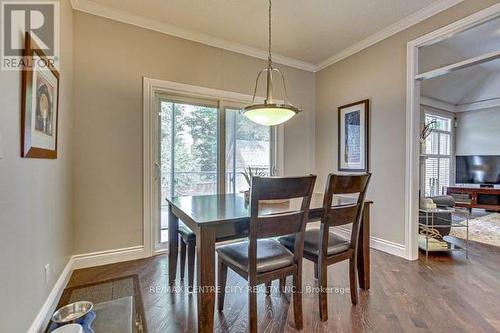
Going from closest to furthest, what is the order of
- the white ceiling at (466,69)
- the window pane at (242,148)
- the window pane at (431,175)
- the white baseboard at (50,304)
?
the white baseboard at (50,304) → the white ceiling at (466,69) → the window pane at (242,148) → the window pane at (431,175)

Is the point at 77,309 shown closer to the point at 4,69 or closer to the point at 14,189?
the point at 14,189

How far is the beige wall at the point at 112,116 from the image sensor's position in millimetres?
2568

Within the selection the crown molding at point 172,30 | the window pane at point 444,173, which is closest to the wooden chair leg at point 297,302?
the crown molding at point 172,30

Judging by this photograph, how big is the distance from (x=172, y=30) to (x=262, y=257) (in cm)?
279

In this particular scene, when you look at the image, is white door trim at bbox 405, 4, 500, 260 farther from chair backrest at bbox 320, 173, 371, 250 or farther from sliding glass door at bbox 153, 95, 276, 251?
sliding glass door at bbox 153, 95, 276, 251

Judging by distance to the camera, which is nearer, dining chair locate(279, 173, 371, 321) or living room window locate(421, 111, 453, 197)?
dining chair locate(279, 173, 371, 321)

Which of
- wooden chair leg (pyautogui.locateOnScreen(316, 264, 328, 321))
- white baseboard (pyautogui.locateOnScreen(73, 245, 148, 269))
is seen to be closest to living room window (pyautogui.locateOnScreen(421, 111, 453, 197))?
wooden chair leg (pyautogui.locateOnScreen(316, 264, 328, 321))

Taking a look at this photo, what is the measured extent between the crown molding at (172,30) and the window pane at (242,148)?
2.84ft

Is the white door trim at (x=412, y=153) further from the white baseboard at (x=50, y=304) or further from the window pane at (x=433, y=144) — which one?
the window pane at (x=433, y=144)

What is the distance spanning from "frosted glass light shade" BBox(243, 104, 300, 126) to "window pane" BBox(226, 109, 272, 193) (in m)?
1.27

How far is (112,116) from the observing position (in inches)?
107

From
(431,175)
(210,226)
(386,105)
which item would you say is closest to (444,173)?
(431,175)

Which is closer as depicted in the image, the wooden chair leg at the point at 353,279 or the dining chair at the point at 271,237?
the dining chair at the point at 271,237

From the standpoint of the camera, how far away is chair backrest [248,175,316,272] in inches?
56.1
